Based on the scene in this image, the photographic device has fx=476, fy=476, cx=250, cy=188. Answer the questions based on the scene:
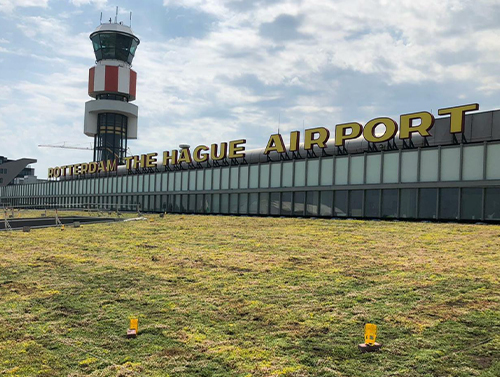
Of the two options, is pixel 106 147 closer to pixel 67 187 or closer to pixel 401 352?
pixel 67 187

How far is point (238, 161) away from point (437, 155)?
30.6 m

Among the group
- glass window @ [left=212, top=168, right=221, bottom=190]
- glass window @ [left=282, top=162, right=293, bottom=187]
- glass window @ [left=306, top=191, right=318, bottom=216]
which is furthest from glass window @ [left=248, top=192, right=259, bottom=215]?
glass window @ [left=306, top=191, right=318, bottom=216]

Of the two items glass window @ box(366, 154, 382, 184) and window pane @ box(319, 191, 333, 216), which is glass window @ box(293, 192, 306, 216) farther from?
glass window @ box(366, 154, 382, 184)

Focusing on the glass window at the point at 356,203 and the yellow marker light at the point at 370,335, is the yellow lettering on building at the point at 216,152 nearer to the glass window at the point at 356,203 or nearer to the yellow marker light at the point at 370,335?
the glass window at the point at 356,203

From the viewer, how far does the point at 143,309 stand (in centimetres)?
1298

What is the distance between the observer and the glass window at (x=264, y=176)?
55269mm

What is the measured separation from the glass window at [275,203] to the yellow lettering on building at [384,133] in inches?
485

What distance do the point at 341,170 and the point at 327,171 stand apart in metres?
1.82

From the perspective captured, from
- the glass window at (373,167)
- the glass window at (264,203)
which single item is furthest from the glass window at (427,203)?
the glass window at (264,203)

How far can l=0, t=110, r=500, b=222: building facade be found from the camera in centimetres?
3781

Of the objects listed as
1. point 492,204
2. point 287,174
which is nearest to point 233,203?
point 287,174

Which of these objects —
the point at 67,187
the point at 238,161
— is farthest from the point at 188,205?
the point at 67,187

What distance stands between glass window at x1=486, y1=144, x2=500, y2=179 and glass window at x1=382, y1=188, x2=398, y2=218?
26.6ft

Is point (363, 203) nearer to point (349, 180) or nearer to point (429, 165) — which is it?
point (349, 180)
